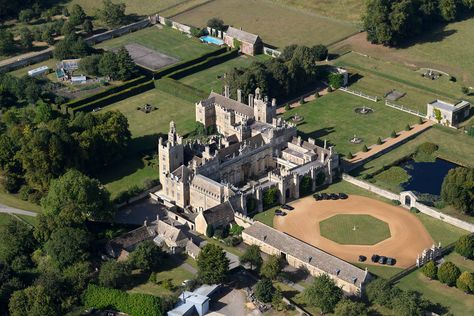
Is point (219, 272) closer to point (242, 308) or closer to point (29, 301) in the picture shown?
point (242, 308)

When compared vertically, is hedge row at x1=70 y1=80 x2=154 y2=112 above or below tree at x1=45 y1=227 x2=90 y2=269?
below

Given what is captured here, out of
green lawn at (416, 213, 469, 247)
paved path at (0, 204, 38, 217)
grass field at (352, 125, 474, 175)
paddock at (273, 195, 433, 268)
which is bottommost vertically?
paved path at (0, 204, 38, 217)

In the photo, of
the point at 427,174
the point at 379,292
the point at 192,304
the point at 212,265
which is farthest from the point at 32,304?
the point at 427,174

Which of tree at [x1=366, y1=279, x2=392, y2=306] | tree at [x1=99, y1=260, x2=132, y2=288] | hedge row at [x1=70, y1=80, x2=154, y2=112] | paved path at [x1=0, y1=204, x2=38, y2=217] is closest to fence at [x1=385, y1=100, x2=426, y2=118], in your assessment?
hedge row at [x1=70, y1=80, x2=154, y2=112]

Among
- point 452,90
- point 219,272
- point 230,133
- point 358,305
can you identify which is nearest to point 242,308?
point 219,272

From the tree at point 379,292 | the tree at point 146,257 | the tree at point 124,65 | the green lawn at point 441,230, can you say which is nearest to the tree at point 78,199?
the tree at point 146,257

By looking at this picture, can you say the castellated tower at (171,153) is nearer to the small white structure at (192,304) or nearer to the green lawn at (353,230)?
the green lawn at (353,230)

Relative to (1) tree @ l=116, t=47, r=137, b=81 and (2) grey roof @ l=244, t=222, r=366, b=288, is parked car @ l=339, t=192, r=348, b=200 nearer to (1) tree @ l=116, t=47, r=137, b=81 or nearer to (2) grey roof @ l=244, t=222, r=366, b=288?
Result: (2) grey roof @ l=244, t=222, r=366, b=288
